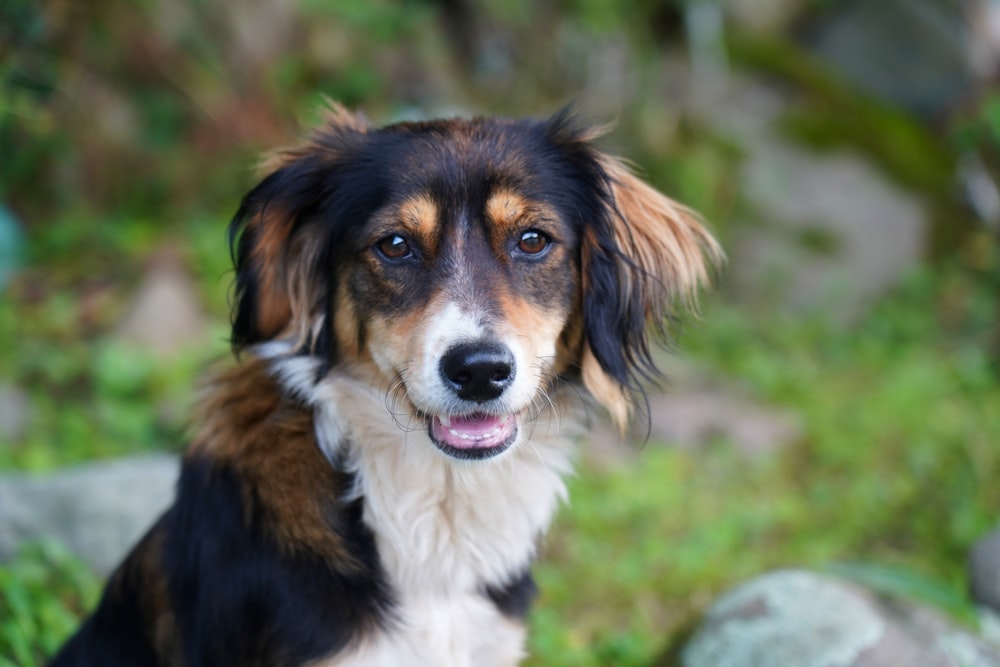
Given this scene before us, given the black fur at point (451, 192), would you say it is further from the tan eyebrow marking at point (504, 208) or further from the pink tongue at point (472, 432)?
the pink tongue at point (472, 432)

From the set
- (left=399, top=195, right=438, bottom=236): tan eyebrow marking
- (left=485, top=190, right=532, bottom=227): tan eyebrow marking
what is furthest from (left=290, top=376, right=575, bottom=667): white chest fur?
(left=485, top=190, right=532, bottom=227): tan eyebrow marking

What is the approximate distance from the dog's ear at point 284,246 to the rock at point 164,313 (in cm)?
359

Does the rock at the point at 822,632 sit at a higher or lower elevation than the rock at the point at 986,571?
lower

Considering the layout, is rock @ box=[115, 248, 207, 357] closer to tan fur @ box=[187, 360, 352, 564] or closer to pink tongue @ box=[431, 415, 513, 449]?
tan fur @ box=[187, 360, 352, 564]

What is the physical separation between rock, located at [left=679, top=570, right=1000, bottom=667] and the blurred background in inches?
5.3

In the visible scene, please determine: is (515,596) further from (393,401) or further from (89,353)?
(89,353)

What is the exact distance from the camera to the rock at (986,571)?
Result: 406 cm

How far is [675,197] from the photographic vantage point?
845cm

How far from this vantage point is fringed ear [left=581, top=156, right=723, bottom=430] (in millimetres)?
3260

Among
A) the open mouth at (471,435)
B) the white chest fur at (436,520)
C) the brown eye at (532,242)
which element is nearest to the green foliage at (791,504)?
the white chest fur at (436,520)

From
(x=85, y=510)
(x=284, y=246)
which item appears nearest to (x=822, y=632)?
(x=284, y=246)

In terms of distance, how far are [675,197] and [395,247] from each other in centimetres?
574

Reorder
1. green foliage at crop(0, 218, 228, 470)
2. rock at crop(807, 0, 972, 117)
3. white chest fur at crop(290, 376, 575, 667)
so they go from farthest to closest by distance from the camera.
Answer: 1. rock at crop(807, 0, 972, 117)
2. green foliage at crop(0, 218, 228, 470)
3. white chest fur at crop(290, 376, 575, 667)

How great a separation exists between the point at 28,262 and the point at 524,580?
5.37m
